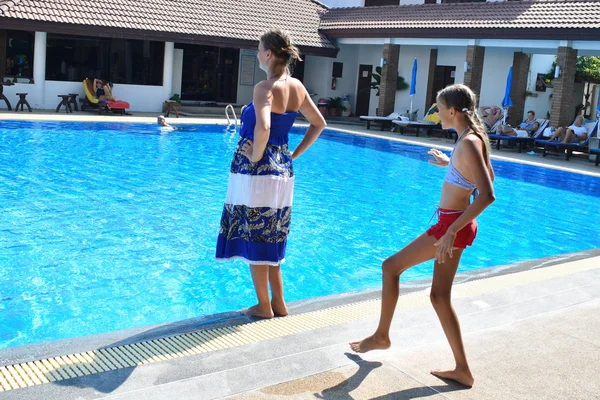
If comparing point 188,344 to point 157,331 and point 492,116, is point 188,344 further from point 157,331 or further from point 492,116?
point 492,116

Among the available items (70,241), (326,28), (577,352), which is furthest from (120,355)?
(326,28)

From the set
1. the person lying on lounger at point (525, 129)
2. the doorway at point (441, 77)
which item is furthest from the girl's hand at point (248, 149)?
the doorway at point (441, 77)

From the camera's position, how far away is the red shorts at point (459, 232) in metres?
3.81

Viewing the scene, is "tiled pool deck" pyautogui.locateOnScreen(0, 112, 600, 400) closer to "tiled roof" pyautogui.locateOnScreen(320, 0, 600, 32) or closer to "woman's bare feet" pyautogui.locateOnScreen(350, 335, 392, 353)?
"woman's bare feet" pyautogui.locateOnScreen(350, 335, 392, 353)

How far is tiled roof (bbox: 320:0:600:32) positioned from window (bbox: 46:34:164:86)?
273 inches

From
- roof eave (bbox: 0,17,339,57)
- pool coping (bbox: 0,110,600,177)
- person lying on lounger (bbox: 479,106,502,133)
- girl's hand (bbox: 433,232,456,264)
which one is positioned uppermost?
roof eave (bbox: 0,17,339,57)

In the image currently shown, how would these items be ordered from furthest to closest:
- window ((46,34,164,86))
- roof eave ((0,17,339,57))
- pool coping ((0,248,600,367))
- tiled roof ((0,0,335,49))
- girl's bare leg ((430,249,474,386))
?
window ((46,34,164,86)) → tiled roof ((0,0,335,49)) → roof eave ((0,17,339,57)) → pool coping ((0,248,600,367)) → girl's bare leg ((430,249,474,386))

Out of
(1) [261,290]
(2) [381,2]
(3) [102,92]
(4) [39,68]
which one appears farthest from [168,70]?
(1) [261,290]

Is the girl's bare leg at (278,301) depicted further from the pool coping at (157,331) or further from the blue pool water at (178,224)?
the blue pool water at (178,224)

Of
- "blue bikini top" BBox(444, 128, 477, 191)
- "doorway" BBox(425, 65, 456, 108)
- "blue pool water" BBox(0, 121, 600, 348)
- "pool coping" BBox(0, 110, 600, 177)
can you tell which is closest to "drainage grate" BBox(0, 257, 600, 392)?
"blue bikini top" BBox(444, 128, 477, 191)

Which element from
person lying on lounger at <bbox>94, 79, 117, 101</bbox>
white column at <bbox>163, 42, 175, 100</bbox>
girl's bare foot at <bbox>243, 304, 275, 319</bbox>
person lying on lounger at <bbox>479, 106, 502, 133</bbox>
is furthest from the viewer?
white column at <bbox>163, 42, 175, 100</bbox>

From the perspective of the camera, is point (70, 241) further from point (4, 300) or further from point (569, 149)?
point (569, 149)

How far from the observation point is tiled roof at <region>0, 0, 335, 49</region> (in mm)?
22031

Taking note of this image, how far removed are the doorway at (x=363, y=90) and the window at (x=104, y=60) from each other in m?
8.47
